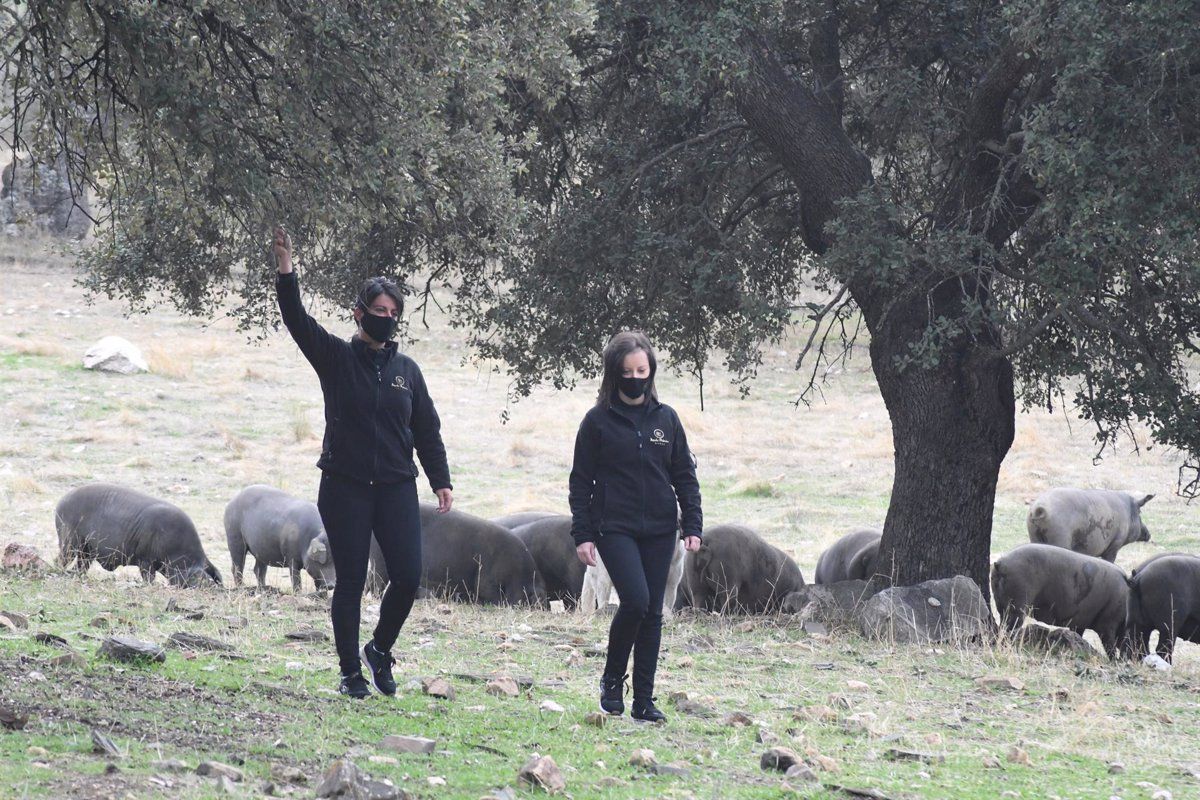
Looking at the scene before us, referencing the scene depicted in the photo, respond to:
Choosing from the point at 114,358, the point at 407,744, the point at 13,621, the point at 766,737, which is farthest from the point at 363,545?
the point at 114,358

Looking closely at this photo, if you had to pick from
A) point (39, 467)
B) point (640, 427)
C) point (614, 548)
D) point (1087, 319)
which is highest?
point (1087, 319)

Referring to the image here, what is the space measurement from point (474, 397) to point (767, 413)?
6654 millimetres

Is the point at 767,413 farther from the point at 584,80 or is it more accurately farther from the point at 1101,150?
the point at 1101,150

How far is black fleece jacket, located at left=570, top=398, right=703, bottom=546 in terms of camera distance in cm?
673

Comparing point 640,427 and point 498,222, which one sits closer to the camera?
point 640,427

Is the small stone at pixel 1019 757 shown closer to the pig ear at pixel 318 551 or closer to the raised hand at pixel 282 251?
the raised hand at pixel 282 251

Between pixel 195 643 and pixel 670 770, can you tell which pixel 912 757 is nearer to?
pixel 670 770

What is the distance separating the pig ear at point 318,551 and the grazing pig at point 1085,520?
996 cm

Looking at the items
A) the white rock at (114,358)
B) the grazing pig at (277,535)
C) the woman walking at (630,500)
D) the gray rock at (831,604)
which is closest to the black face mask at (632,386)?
the woman walking at (630,500)

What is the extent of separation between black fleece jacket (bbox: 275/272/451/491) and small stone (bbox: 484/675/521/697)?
1321mm

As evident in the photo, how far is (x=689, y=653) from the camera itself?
988 centimetres

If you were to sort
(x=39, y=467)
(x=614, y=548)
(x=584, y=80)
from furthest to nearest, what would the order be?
(x=39, y=467), (x=584, y=80), (x=614, y=548)

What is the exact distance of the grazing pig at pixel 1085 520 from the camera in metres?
18.9

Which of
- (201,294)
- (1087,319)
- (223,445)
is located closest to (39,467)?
(223,445)
